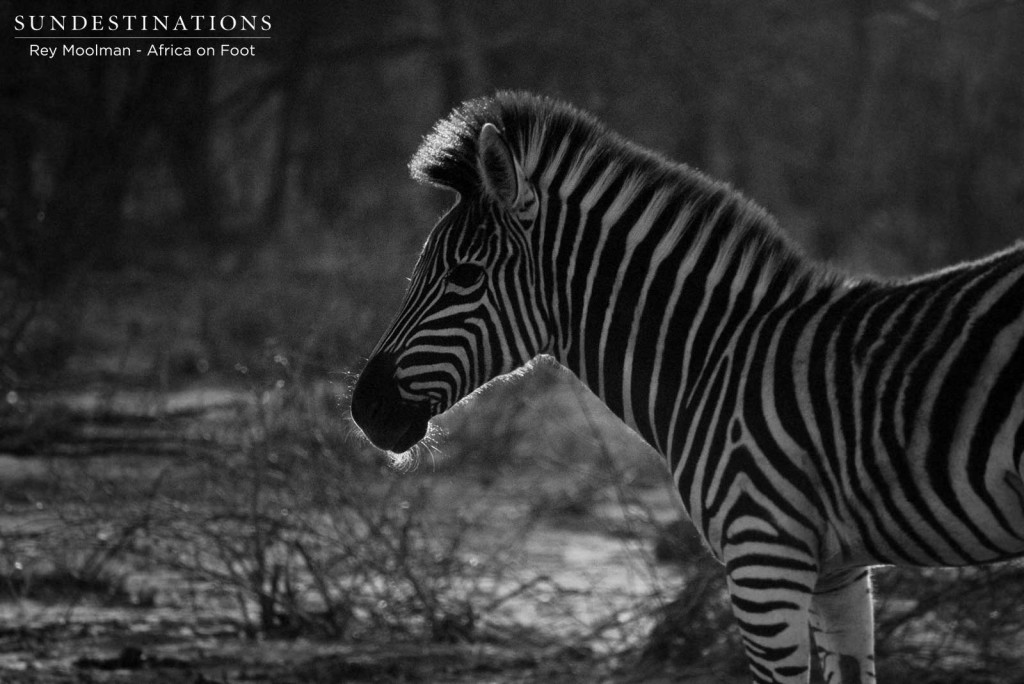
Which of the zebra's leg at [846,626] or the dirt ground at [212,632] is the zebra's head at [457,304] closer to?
the zebra's leg at [846,626]

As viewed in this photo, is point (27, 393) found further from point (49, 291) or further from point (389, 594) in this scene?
point (49, 291)

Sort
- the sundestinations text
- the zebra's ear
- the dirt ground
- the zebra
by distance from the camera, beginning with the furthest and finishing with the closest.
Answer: the sundestinations text → the dirt ground → the zebra's ear → the zebra

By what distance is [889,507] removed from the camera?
3.42 meters

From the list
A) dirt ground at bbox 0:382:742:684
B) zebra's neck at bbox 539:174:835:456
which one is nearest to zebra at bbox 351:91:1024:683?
zebra's neck at bbox 539:174:835:456

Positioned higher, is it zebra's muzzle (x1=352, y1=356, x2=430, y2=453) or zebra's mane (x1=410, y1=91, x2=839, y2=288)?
zebra's mane (x1=410, y1=91, x2=839, y2=288)

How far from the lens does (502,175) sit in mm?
3754

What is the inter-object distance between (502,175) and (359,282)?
6.78m

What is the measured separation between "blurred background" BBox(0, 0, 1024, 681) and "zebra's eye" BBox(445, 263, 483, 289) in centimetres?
63

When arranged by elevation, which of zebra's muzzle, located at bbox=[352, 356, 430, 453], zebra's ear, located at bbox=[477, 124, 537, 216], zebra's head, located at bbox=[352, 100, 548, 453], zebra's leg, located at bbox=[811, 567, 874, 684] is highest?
zebra's ear, located at bbox=[477, 124, 537, 216]

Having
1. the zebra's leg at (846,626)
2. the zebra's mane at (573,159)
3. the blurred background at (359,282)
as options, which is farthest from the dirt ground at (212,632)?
the zebra's mane at (573,159)

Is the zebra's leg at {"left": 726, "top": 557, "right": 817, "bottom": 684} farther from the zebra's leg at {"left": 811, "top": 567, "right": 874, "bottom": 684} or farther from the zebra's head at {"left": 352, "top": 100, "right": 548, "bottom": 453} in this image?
the zebra's head at {"left": 352, "top": 100, "right": 548, "bottom": 453}

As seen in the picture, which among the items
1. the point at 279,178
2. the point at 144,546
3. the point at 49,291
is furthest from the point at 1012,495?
the point at 279,178

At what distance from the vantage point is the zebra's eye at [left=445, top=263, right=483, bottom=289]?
12.7ft

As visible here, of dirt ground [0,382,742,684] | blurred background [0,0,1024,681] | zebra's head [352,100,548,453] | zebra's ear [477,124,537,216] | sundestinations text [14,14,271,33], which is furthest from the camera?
sundestinations text [14,14,271,33]
